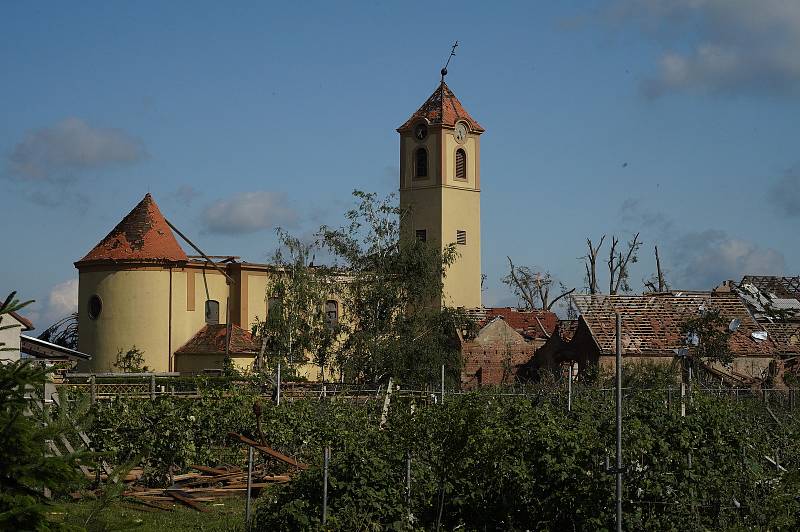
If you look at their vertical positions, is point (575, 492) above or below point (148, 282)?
below

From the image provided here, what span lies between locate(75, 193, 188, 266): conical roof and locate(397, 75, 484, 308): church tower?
12.8 m

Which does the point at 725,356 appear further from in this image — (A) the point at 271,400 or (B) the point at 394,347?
(A) the point at 271,400

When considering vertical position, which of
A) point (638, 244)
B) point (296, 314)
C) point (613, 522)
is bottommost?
point (613, 522)

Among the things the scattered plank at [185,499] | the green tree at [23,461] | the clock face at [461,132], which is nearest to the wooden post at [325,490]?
the scattered plank at [185,499]

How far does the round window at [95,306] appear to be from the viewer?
1775 inches

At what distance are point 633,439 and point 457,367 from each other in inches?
1190

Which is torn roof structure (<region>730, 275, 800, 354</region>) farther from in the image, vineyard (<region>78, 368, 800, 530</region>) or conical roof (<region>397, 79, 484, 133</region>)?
vineyard (<region>78, 368, 800, 530</region>)

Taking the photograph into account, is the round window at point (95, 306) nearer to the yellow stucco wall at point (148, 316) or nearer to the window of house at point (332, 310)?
the yellow stucco wall at point (148, 316)

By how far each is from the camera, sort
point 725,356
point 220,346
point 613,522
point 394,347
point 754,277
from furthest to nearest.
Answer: point 754,277, point 220,346, point 394,347, point 725,356, point 613,522

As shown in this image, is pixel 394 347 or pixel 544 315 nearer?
pixel 394 347

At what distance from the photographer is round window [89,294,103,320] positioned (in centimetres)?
4509

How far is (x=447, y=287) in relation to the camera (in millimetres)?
53625

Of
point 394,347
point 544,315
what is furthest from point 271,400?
point 544,315

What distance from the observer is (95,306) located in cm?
4534
